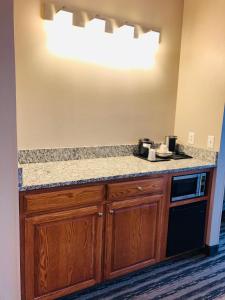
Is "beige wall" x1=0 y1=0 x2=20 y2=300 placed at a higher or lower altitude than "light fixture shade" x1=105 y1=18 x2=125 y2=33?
lower

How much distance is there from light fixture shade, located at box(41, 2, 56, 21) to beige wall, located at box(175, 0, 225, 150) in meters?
1.37

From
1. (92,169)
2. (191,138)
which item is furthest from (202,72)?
(92,169)

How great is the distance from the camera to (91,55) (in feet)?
7.48

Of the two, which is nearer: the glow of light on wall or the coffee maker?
the glow of light on wall

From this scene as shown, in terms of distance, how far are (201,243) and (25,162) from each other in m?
1.81

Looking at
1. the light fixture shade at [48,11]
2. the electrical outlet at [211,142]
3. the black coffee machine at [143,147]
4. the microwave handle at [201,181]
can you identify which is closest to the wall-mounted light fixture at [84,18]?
the light fixture shade at [48,11]

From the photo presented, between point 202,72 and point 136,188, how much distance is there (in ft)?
4.40

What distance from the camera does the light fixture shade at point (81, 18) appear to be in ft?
7.02

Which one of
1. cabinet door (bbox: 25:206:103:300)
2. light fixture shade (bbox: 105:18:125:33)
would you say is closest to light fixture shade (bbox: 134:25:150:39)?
light fixture shade (bbox: 105:18:125:33)

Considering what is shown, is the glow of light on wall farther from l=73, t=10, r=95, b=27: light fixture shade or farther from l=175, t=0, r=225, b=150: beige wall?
l=175, t=0, r=225, b=150: beige wall

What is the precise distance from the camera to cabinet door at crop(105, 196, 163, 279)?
2006mm

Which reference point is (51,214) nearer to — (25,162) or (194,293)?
(25,162)

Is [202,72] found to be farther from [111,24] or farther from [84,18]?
[84,18]

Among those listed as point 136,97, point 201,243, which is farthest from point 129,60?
point 201,243
